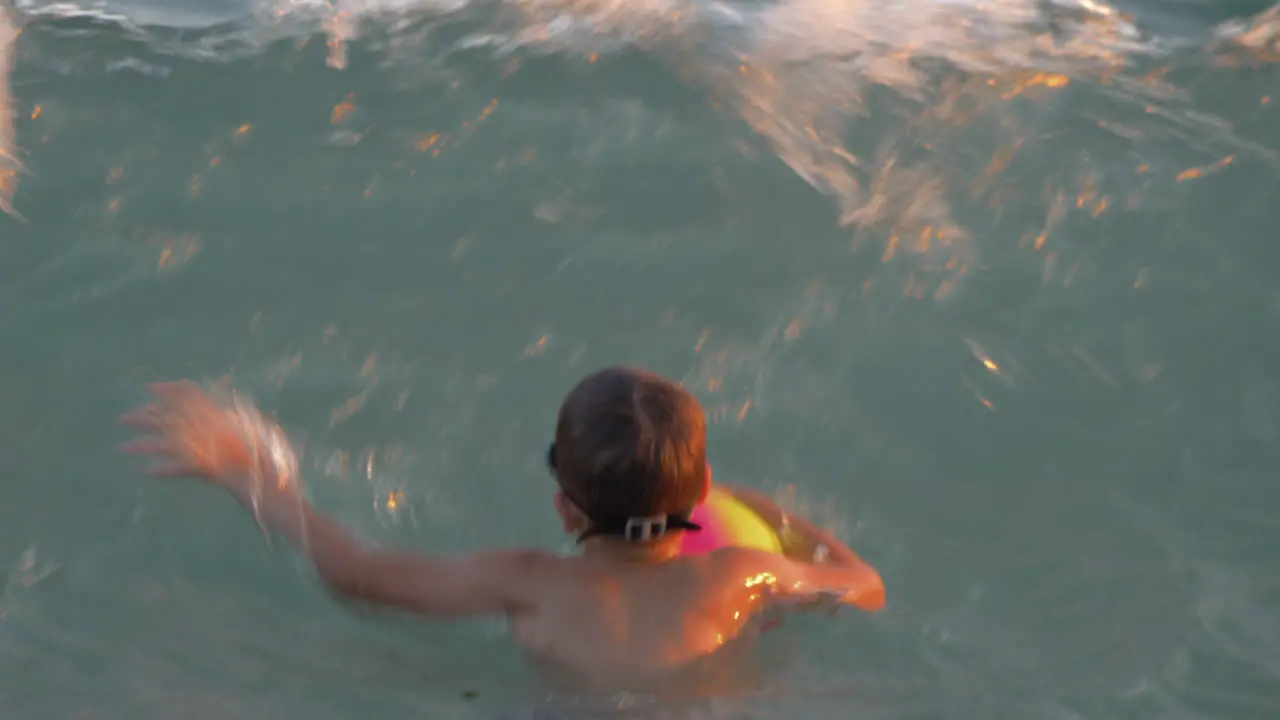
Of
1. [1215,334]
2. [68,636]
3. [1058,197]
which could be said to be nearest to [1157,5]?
[1058,197]

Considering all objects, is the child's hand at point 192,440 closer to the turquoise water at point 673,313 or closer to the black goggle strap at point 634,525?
the turquoise water at point 673,313

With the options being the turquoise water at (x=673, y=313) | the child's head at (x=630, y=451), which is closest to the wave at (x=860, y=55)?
the turquoise water at (x=673, y=313)

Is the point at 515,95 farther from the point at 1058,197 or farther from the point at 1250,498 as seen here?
the point at 1250,498

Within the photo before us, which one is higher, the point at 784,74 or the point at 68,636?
A: the point at 784,74

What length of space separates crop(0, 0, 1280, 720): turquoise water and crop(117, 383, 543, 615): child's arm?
7.7 inches

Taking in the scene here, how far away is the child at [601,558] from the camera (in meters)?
2.83

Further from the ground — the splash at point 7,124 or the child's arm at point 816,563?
the splash at point 7,124

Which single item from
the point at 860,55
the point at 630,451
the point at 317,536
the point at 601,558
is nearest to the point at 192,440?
the point at 317,536

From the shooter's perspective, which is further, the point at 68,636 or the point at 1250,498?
the point at 1250,498

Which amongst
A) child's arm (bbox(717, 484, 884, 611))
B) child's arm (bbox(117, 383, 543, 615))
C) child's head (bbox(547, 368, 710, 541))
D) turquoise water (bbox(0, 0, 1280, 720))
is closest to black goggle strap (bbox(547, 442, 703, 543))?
child's head (bbox(547, 368, 710, 541))

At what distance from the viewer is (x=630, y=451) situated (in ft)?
9.18

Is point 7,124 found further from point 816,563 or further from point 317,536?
point 816,563

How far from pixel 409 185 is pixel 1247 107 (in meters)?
3.33

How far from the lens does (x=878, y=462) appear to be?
4043 mm
